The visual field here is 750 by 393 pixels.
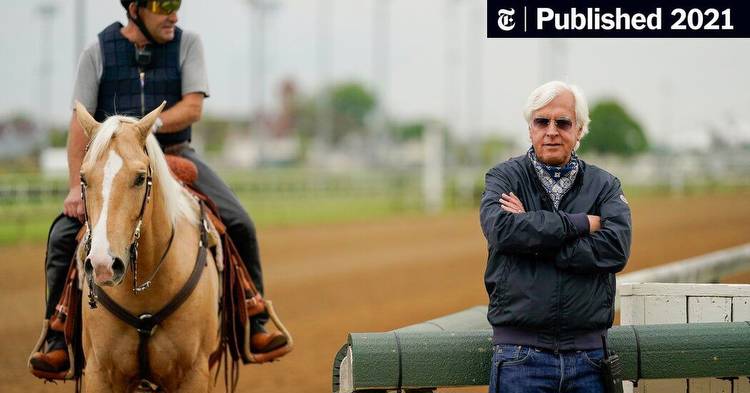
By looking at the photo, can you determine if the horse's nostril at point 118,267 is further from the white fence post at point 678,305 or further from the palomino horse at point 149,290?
the white fence post at point 678,305

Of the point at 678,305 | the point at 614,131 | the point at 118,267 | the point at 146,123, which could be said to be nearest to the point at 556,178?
the point at 678,305

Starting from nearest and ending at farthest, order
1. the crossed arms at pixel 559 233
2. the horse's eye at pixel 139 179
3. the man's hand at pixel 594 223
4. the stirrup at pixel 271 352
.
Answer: the crossed arms at pixel 559 233
the man's hand at pixel 594 223
the horse's eye at pixel 139 179
the stirrup at pixel 271 352

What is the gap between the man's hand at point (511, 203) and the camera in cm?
337

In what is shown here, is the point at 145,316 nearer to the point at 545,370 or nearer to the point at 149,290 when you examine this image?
the point at 149,290

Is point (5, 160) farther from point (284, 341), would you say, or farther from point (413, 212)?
point (284, 341)

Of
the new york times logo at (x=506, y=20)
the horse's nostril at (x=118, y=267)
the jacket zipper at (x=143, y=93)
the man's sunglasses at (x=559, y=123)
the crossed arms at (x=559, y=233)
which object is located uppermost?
the new york times logo at (x=506, y=20)

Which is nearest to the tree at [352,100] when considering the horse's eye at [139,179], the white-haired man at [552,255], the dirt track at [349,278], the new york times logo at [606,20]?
the dirt track at [349,278]

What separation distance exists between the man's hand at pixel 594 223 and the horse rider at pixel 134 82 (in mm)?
2693

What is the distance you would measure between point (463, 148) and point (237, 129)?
3519cm

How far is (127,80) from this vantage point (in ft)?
17.3

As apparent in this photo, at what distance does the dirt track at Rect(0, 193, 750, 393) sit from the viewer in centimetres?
886

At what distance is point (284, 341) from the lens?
18.8ft

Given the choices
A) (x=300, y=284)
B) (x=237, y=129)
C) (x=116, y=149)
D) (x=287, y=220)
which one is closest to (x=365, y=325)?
(x=300, y=284)

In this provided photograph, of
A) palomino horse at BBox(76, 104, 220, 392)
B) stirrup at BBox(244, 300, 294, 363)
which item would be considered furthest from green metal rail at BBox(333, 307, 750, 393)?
stirrup at BBox(244, 300, 294, 363)
